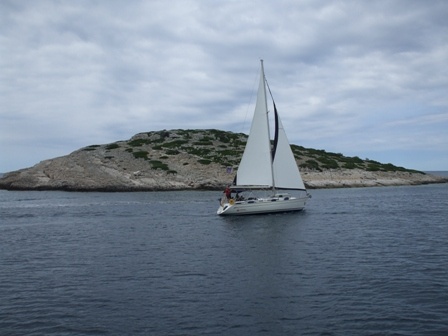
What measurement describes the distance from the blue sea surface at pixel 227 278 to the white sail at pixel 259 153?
28.9ft

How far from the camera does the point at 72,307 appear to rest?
1728 centimetres

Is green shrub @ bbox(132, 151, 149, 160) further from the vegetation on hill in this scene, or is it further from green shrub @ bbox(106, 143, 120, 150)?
green shrub @ bbox(106, 143, 120, 150)

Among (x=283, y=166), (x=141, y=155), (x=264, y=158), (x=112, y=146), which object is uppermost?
(x=112, y=146)

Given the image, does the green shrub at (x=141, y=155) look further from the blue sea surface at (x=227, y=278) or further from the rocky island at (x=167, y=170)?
the blue sea surface at (x=227, y=278)

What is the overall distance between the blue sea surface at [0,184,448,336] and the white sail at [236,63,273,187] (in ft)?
28.9

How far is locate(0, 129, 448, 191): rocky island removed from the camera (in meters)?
93.0

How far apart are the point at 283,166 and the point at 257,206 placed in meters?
5.60

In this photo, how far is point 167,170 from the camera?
320ft

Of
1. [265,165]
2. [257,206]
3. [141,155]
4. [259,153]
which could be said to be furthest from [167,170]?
[257,206]

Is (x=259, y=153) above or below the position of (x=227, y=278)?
above

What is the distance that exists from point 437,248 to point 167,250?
16866mm

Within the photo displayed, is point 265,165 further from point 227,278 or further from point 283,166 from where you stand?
point 227,278

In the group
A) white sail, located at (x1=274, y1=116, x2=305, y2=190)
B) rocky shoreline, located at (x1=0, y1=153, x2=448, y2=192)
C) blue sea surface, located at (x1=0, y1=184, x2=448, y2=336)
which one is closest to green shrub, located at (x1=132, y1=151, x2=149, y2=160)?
rocky shoreline, located at (x1=0, y1=153, x2=448, y2=192)

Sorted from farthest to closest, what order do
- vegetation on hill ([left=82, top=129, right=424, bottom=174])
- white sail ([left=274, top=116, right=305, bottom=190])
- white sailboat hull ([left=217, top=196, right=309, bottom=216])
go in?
vegetation on hill ([left=82, top=129, right=424, bottom=174]) < white sail ([left=274, top=116, right=305, bottom=190]) < white sailboat hull ([left=217, top=196, right=309, bottom=216])
